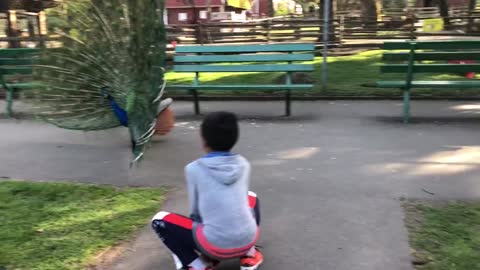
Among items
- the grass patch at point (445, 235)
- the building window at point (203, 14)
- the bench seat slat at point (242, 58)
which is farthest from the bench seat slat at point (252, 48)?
the building window at point (203, 14)

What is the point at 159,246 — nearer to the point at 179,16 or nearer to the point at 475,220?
the point at 475,220

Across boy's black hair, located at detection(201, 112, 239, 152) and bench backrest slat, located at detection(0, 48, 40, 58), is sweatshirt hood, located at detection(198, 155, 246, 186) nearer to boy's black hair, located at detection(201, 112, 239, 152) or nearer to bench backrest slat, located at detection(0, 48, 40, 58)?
boy's black hair, located at detection(201, 112, 239, 152)

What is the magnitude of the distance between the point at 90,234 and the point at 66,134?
11.6 feet

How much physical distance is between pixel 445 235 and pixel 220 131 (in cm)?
179

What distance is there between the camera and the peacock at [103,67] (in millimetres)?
5133

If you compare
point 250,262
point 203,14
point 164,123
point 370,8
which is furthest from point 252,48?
point 203,14

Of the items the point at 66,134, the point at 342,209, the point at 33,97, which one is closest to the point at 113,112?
the point at 33,97

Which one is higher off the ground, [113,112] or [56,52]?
[56,52]

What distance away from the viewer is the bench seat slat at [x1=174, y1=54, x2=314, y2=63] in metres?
7.62

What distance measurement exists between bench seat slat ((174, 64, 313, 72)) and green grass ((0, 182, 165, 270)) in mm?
3415

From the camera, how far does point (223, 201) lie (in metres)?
2.91

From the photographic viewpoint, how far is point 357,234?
3699 millimetres

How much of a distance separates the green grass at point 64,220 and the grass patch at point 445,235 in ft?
6.62

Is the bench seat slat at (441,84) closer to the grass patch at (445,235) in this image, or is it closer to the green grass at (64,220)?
the grass patch at (445,235)
